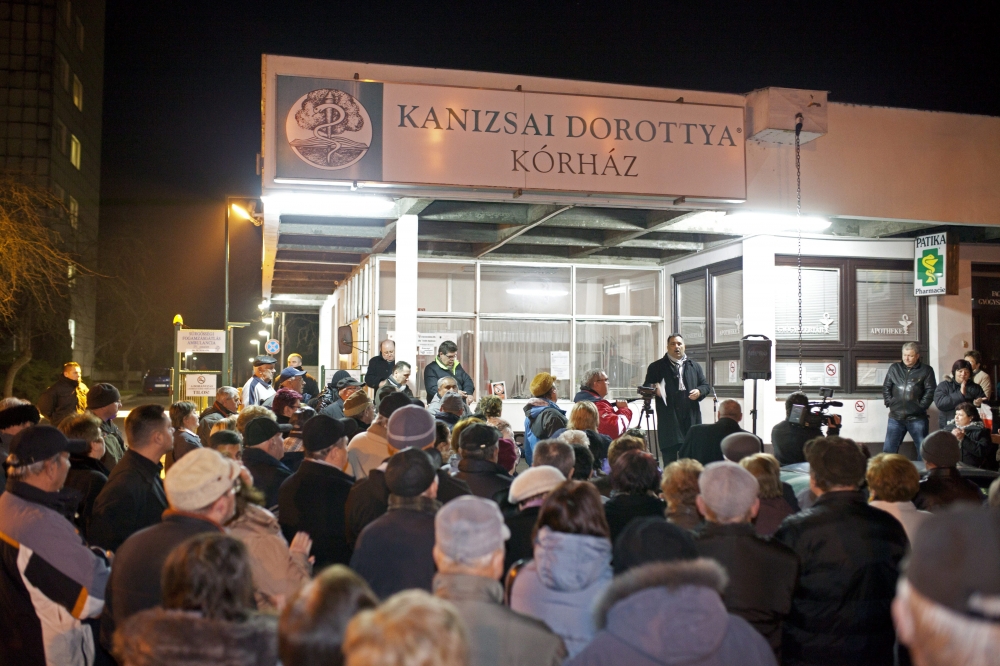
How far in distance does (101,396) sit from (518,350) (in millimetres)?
9769

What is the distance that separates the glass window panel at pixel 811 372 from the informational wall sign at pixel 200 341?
362 inches

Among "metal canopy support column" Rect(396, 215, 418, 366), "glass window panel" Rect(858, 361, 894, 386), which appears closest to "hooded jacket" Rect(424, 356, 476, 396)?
"metal canopy support column" Rect(396, 215, 418, 366)

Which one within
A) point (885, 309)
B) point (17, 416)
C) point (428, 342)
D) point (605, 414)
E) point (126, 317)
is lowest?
point (605, 414)

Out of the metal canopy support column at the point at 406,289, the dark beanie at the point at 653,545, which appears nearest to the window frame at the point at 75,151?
the metal canopy support column at the point at 406,289

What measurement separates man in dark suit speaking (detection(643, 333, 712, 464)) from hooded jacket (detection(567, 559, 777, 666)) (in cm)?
886

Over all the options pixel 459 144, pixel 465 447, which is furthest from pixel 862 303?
pixel 465 447

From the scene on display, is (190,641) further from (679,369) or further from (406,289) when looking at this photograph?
(406,289)

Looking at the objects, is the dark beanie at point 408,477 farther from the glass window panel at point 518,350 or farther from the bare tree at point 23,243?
the bare tree at point 23,243

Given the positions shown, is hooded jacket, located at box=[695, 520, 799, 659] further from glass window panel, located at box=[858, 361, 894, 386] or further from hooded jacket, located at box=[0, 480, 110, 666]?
glass window panel, located at box=[858, 361, 894, 386]

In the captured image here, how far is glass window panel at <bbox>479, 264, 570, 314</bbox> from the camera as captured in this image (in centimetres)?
1628

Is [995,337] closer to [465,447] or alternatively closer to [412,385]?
[412,385]

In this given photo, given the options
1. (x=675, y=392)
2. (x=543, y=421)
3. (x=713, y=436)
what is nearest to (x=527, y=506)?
(x=713, y=436)

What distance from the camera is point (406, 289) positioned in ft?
39.6

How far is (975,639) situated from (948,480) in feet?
13.9
